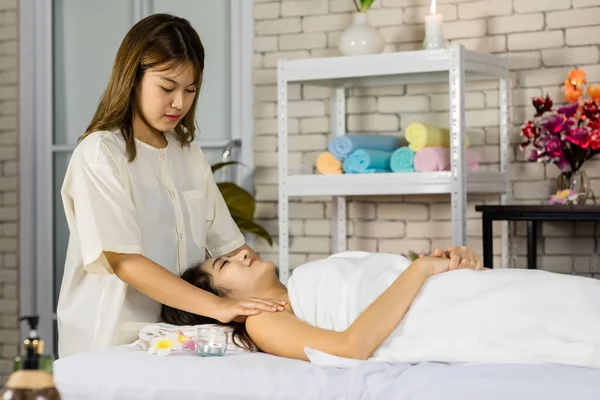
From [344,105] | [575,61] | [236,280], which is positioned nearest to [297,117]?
[344,105]

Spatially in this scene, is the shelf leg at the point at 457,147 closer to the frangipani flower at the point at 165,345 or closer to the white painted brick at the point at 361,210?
the white painted brick at the point at 361,210

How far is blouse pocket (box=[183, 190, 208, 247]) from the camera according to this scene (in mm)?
2834

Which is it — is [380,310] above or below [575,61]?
below

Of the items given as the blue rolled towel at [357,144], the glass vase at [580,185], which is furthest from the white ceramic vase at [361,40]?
the glass vase at [580,185]

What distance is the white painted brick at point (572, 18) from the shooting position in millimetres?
3836

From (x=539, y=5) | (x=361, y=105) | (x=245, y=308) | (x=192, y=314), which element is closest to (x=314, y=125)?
(x=361, y=105)

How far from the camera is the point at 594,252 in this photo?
12.6ft

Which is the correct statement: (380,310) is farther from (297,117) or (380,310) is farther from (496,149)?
(297,117)

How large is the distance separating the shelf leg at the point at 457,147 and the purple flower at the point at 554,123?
31 cm

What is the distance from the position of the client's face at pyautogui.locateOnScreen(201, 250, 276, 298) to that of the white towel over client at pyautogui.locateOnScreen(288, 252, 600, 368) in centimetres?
15

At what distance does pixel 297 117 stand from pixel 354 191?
0.72 meters

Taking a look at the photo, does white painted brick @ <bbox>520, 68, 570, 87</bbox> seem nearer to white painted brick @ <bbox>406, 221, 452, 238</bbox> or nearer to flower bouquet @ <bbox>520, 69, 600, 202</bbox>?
flower bouquet @ <bbox>520, 69, 600, 202</bbox>

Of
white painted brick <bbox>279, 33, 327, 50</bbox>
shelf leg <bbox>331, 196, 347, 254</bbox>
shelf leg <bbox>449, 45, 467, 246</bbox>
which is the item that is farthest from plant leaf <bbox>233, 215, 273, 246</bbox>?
shelf leg <bbox>449, 45, 467, 246</bbox>

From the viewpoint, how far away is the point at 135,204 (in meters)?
2.66
